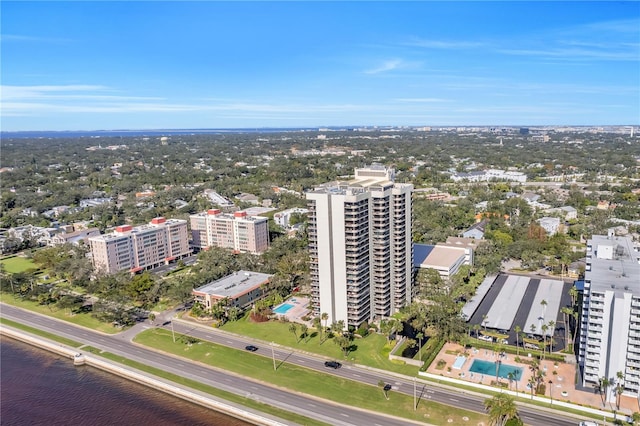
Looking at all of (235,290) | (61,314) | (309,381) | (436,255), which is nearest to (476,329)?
(309,381)

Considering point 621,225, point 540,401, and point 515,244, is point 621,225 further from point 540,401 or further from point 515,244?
point 540,401

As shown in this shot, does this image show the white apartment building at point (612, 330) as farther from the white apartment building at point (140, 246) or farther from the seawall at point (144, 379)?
the white apartment building at point (140, 246)

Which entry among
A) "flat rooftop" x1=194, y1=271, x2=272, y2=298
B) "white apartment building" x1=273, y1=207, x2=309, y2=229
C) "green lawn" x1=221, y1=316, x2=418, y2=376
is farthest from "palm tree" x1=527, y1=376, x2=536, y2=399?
"white apartment building" x1=273, y1=207, x2=309, y2=229

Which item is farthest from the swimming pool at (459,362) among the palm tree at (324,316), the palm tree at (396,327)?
the palm tree at (324,316)

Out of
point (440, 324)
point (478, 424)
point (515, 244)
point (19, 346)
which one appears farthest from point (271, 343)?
point (515, 244)

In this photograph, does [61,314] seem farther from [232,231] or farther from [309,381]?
[309,381]
